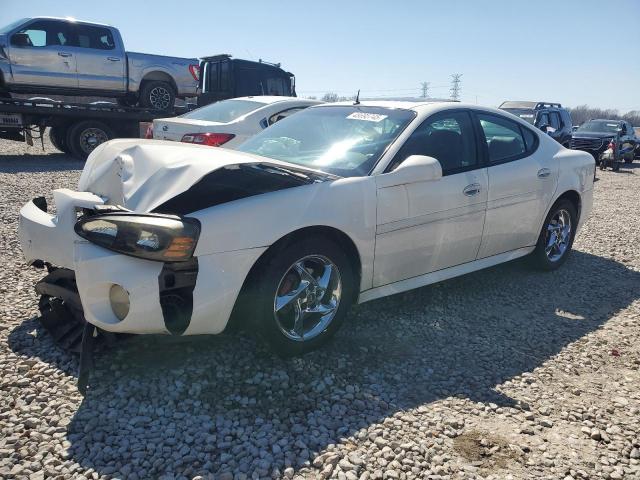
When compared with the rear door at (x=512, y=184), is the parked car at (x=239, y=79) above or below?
above

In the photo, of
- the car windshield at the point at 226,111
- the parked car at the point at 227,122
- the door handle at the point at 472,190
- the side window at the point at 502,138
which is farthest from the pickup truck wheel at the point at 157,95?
the door handle at the point at 472,190

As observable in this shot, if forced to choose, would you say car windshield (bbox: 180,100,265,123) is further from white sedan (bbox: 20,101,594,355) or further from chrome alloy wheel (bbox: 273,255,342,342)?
chrome alloy wheel (bbox: 273,255,342,342)

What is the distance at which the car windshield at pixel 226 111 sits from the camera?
7605 millimetres

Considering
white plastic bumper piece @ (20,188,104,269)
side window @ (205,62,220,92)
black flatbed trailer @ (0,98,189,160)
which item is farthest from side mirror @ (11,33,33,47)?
white plastic bumper piece @ (20,188,104,269)

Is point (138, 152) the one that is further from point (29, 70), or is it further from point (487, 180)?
point (29, 70)

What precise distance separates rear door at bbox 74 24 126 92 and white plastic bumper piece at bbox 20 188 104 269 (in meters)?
9.65

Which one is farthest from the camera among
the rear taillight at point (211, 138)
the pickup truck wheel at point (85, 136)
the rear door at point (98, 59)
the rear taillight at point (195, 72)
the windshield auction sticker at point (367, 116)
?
the rear taillight at point (195, 72)

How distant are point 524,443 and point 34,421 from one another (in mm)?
2346

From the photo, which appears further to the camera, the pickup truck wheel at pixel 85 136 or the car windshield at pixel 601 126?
the car windshield at pixel 601 126

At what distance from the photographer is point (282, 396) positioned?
2695 millimetres

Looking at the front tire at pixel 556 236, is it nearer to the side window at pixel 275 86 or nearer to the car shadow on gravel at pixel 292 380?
the car shadow on gravel at pixel 292 380

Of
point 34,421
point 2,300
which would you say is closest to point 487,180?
point 34,421

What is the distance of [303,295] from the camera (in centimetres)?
303

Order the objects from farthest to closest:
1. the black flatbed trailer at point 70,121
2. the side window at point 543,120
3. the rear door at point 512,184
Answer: the side window at point 543,120, the black flatbed trailer at point 70,121, the rear door at point 512,184
